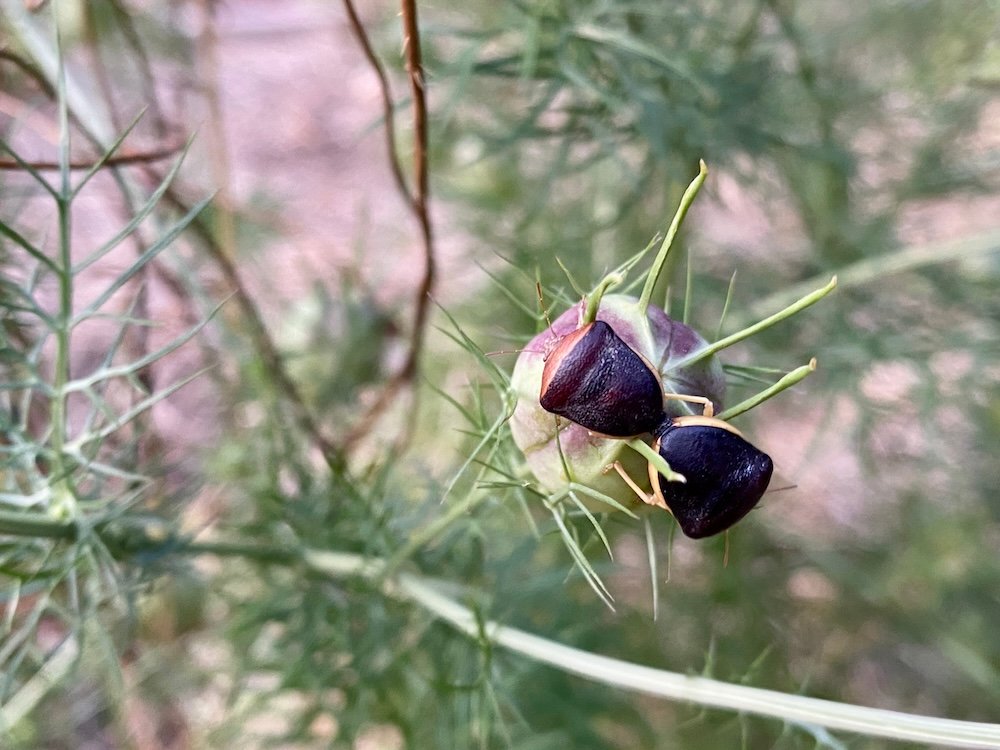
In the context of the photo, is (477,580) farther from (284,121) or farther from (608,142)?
(284,121)

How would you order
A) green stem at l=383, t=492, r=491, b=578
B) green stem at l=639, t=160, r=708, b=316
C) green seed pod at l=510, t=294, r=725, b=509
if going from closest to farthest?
green stem at l=639, t=160, r=708, b=316 < green seed pod at l=510, t=294, r=725, b=509 < green stem at l=383, t=492, r=491, b=578

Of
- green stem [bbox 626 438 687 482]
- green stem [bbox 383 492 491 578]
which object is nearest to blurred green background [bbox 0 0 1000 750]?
green stem [bbox 383 492 491 578]

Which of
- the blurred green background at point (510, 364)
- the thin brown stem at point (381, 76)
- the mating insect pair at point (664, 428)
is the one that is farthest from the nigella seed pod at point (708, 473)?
the thin brown stem at point (381, 76)

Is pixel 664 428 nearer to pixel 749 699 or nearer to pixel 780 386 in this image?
pixel 780 386

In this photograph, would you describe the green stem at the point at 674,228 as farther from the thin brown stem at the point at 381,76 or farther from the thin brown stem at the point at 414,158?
the thin brown stem at the point at 381,76

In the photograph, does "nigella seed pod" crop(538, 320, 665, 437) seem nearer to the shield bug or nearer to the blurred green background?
the shield bug

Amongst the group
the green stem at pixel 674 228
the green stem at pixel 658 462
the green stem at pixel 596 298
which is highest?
the green stem at pixel 674 228

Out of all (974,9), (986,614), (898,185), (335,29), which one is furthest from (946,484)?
(335,29)
